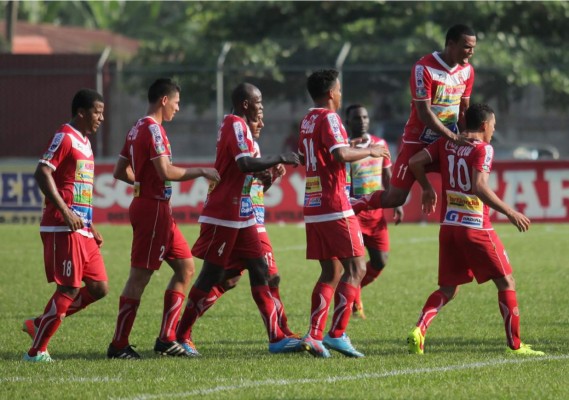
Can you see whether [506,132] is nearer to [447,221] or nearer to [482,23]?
[482,23]

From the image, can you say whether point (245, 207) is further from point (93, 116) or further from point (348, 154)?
point (93, 116)

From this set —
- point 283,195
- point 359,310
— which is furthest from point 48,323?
point 283,195

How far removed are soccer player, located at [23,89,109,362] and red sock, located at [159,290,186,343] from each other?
0.59m

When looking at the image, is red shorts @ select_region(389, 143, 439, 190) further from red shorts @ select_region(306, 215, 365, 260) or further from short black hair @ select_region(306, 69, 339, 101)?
short black hair @ select_region(306, 69, 339, 101)

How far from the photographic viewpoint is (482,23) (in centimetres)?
3656

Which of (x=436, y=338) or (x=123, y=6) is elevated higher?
(x=123, y=6)

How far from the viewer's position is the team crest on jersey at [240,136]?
920cm

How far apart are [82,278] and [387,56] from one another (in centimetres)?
2628

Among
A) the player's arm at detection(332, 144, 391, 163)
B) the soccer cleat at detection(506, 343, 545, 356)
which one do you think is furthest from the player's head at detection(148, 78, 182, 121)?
the soccer cleat at detection(506, 343, 545, 356)

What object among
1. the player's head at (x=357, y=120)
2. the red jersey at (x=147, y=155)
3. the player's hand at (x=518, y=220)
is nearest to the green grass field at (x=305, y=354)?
the player's hand at (x=518, y=220)

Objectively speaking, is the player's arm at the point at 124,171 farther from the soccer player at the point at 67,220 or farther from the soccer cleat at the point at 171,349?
the soccer cleat at the point at 171,349

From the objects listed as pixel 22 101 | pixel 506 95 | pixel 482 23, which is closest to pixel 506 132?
pixel 482 23

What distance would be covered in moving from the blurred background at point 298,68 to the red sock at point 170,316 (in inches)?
617

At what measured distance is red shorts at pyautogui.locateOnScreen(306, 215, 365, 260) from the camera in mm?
9266
